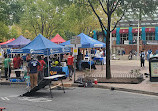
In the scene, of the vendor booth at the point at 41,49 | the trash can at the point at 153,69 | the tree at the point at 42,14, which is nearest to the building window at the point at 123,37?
the tree at the point at 42,14

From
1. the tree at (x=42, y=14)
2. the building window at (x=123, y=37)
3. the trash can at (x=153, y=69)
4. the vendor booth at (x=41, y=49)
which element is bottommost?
the trash can at (x=153, y=69)

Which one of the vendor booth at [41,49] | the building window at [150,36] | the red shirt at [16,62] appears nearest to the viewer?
the vendor booth at [41,49]

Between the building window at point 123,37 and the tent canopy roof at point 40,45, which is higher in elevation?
the building window at point 123,37

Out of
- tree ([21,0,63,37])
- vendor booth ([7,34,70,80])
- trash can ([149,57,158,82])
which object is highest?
tree ([21,0,63,37])

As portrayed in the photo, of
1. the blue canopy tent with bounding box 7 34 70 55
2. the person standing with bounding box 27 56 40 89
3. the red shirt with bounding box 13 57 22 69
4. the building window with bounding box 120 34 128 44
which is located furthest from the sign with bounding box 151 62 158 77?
the building window with bounding box 120 34 128 44

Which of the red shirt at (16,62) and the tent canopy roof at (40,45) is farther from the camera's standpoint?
the red shirt at (16,62)

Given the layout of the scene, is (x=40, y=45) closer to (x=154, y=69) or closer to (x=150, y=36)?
(x=154, y=69)

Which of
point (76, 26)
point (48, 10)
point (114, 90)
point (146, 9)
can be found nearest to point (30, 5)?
point (48, 10)

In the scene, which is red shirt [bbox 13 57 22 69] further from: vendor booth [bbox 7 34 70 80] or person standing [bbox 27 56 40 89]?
person standing [bbox 27 56 40 89]

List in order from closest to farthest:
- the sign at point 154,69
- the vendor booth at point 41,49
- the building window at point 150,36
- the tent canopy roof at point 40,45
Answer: the sign at point 154,69, the vendor booth at point 41,49, the tent canopy roof at point 40,45, the building window at point 150,36

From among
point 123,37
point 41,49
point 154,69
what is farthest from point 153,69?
point 123,37

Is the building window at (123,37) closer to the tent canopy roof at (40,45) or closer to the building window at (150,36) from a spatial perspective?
the building window at (150,36)

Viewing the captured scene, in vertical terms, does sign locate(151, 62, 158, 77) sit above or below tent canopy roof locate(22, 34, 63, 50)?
below

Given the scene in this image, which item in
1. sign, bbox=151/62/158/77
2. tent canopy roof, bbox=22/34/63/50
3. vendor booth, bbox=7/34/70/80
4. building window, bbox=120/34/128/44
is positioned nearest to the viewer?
sign, bbox=151/62/158/77
